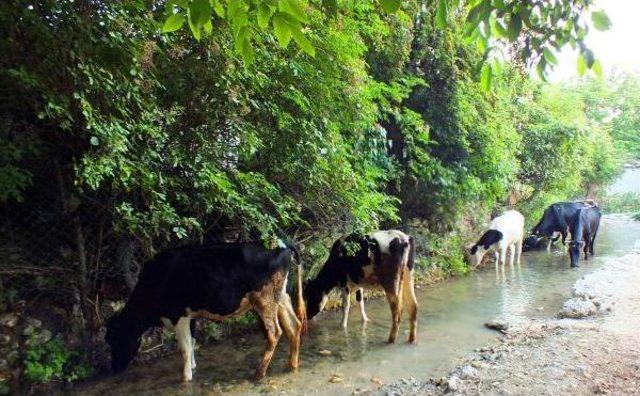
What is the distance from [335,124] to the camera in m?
6.11

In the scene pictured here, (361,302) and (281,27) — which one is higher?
(281,27)

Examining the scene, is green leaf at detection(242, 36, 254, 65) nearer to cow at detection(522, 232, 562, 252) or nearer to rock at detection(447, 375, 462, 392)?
rock at detection(447, 375, 462, 392)

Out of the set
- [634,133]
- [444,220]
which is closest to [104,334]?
[444,220]

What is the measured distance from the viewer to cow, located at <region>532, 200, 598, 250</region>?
12.4 m

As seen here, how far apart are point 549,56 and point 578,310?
5.31 meters

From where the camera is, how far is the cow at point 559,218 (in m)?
12.4

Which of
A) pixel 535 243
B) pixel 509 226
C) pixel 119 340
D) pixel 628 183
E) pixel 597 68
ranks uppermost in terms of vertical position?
pixel 597 68

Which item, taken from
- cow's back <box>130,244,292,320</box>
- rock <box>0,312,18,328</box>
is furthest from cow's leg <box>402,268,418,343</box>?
rock <box>0,312,18,328</box>

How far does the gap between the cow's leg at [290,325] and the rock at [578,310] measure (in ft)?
13.1

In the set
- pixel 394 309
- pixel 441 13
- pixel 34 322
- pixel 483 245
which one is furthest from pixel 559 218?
pixel 34 322

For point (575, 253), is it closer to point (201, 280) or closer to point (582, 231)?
point (582, 231)

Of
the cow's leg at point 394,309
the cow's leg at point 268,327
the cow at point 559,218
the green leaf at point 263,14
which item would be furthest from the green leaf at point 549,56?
the cow at point 559,218

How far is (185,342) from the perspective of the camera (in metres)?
5.14

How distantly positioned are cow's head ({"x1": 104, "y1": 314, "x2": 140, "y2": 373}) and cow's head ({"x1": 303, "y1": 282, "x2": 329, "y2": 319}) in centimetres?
271
